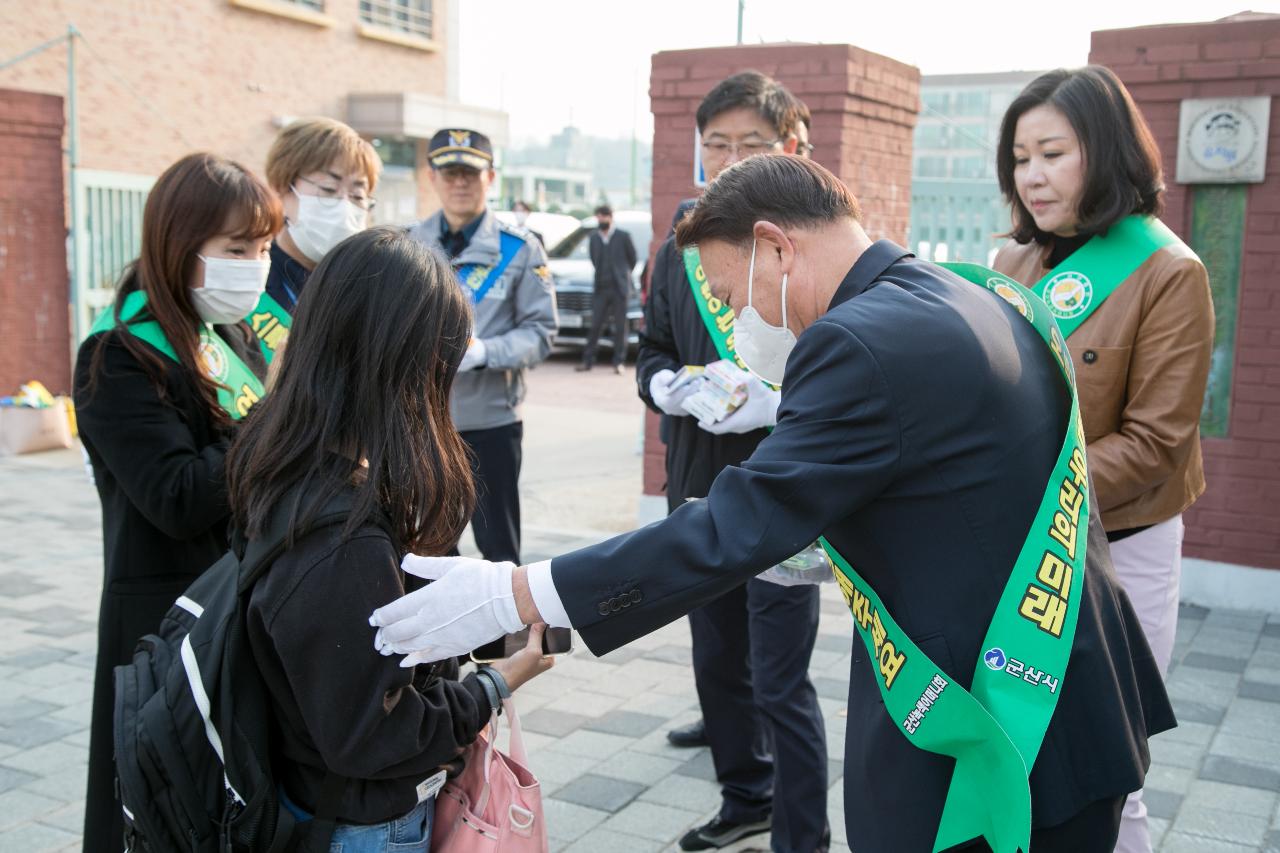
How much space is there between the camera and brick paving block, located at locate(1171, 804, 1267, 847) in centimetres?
352

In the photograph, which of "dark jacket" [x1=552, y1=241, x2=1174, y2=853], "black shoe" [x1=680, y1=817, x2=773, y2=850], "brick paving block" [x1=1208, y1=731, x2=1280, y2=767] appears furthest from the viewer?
"brick paving block" [x1=1208, y1=731, x2=1280, y2=767]

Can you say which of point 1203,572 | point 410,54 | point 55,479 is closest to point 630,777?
point 1203,572

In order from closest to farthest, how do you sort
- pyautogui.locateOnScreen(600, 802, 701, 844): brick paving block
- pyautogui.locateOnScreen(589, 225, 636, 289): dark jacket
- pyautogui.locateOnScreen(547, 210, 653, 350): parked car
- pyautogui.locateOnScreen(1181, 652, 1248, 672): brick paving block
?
1. pyautogui.locateOnScreen(600, 802, 701, 844): brick paving block
2. pyautogui.locateOnScreen(1181, 652, 1248, 672): brick paving block
3. pyautogui.locateOnScreen(589, 225, 636, 289): dark jacket
4. pyautogui.locateOnScreen(547, 210, 653, 350): parked car

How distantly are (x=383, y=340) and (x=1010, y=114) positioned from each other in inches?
76.4

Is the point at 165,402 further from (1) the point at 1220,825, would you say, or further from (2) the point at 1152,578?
(1) the point at 1220,825

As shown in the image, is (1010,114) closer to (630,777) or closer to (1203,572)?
(630,777)

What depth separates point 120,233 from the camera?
11234 mm

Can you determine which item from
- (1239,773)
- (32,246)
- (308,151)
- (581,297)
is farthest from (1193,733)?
(581,297)

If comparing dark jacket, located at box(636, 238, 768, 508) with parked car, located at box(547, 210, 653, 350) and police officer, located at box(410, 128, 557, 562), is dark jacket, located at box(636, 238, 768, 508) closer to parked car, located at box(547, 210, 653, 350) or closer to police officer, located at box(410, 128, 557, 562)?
police officer, located at box(410, 128, 557, 562)

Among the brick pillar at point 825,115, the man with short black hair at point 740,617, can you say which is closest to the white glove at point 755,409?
the man with short black hair at point 740,617

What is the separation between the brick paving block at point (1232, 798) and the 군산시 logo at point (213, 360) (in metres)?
3.13

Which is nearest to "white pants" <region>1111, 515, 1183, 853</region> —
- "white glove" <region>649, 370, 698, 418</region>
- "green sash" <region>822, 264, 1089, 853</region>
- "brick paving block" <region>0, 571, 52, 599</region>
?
"green sash" <region>822, 264, 1089, 853</region>

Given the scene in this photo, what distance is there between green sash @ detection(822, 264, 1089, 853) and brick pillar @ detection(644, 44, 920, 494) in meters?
4.70

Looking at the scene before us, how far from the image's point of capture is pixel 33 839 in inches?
139
